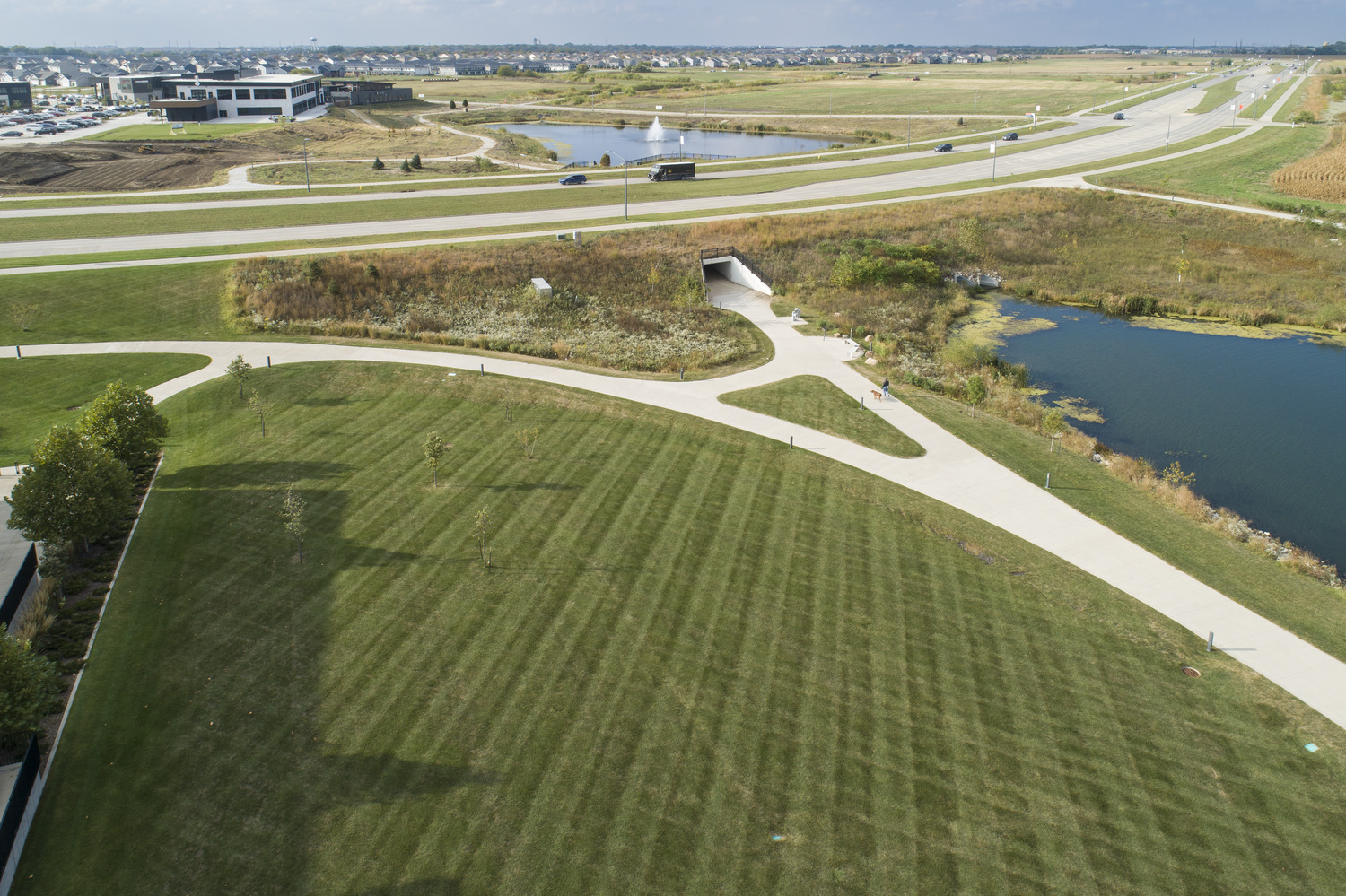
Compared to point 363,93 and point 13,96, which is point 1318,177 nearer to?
point 363,93

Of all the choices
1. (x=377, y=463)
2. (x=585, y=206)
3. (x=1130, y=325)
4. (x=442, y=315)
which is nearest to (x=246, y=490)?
(x=377, y=463)

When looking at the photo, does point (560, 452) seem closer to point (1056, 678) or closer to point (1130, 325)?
point (1056, 678)

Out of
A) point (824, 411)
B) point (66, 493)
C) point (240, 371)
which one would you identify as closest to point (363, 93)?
point (240, 371)

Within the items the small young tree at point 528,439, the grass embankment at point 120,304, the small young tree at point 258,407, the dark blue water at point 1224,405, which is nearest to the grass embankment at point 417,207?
the grass embankment at point 120,304

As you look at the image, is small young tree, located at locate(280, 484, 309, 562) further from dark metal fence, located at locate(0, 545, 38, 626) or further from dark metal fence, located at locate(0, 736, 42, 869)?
dark metal fence, located at locate(0, 736, 42, 869)

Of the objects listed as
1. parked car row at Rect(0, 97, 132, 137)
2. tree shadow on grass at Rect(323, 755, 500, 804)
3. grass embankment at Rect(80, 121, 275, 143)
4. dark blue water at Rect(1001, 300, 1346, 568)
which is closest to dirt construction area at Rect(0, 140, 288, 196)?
grass embankment at Rect(80, 121, 275, 143)
